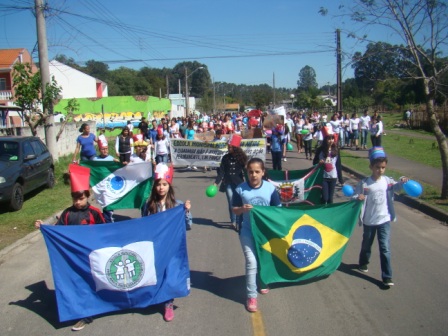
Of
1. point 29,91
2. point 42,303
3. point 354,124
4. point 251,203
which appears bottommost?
point 42,303

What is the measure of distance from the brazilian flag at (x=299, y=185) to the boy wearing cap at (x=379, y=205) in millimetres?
2646

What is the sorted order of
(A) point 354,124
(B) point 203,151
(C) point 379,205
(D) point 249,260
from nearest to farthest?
(D) point 249,260
(C) point 379,205
(B) point 203,151
(A) point 354,124

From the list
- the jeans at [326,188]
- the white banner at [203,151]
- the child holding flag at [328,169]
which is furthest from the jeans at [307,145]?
the jeans at [326,188]

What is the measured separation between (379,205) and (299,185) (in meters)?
2.86

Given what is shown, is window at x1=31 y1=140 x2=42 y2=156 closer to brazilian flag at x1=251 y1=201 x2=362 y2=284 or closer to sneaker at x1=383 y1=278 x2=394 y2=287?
brazilian flag at x1=251 y1=201 x2=362 y2=284

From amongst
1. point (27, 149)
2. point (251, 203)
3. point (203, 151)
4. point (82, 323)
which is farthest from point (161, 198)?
point (203, 151)

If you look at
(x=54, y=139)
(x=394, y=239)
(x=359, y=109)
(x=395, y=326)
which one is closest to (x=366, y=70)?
(x=394, y=239)

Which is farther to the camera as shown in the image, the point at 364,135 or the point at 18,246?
the point at 364,135

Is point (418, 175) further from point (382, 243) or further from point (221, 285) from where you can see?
point (221, 285)

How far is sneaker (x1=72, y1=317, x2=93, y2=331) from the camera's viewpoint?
14.3ft

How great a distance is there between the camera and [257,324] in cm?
431

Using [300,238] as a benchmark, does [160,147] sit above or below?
above

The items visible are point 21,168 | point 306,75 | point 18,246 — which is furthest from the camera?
point 306,75

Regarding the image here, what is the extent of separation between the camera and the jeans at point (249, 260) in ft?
15.2
